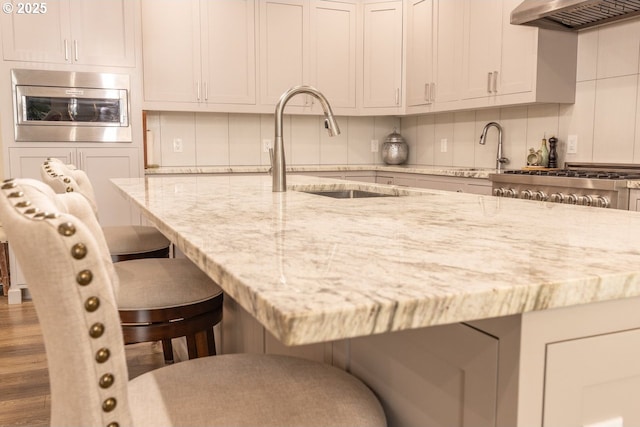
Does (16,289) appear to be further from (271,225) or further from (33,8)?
(271,225)

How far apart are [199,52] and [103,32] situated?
762mm

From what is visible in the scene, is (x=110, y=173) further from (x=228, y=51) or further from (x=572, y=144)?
(x=572, y=144)

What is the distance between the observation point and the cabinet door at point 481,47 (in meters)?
3.91

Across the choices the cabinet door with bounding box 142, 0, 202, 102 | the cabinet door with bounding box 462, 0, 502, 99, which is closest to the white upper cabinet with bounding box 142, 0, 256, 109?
the cabinet door with bounding box 142, 0, 202, 102

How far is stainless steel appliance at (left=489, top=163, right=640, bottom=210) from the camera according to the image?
2.75m

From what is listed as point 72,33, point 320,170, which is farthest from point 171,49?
point 320,170

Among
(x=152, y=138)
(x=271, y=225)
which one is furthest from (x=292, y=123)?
(x=271, y=225)

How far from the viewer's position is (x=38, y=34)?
385 cm

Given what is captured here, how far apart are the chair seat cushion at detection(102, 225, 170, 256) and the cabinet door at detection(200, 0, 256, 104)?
228 centimetres

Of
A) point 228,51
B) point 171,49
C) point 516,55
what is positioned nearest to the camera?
point 516,55

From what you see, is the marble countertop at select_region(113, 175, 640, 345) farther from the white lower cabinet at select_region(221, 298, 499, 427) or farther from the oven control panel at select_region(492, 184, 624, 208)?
the oven control panel at select_region(492, 184, 624, 208)

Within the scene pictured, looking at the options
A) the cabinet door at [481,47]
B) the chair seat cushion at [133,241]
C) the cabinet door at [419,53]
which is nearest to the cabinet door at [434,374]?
the chair seat cushion at [133,241]

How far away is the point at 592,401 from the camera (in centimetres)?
75

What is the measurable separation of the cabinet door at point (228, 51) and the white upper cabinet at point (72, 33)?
0.65 metres
